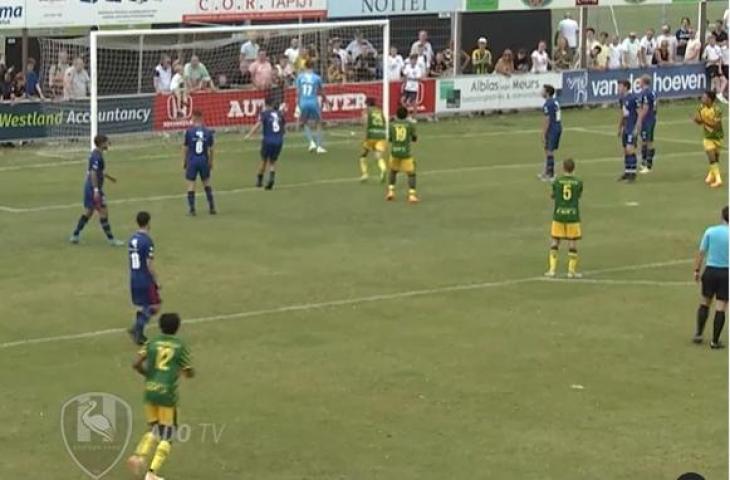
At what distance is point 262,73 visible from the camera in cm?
4603

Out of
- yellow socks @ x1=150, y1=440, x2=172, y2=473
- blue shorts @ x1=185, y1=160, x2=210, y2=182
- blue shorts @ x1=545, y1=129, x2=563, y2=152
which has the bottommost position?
yellow socks @ x1=150, y1=440, x2=172, y2=473

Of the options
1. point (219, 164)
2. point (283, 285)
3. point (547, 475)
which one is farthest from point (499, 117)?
point (547, 475)

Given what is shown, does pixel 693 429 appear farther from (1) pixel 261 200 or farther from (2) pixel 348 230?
(1) pixel 261 200

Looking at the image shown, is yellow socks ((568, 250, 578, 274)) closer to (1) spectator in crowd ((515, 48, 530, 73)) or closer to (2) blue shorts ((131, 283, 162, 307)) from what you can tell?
(2) blue shorts ((131, 283, 162, 307))

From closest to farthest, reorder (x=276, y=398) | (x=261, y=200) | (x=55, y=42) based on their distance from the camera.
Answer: (x=276, y=398) → (x=261, y=200) → (x=55, y=42)

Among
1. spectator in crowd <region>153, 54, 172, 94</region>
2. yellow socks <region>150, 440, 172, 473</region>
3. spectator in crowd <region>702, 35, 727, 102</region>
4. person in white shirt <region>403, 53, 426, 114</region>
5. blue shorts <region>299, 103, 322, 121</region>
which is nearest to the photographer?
yellow socks <region>150, 440, 172, 473</region>

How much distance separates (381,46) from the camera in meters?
51.2

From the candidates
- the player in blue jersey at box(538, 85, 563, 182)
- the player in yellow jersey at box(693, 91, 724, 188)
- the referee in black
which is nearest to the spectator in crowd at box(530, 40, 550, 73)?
the player in blue jersey at box(538, 85, 563, 182)

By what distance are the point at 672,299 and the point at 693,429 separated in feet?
23.8

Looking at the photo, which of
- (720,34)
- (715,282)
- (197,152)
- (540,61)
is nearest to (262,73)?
(540,61)

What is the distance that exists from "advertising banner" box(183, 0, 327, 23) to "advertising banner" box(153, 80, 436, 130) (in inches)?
94.6

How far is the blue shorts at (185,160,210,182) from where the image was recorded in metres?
33.5

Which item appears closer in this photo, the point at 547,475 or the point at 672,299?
the point at 547,475

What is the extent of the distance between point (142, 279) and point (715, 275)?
7487 mm
